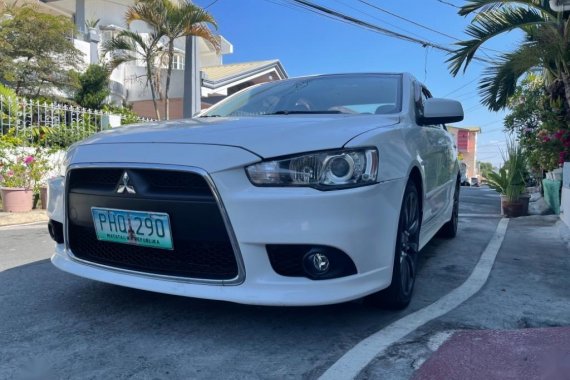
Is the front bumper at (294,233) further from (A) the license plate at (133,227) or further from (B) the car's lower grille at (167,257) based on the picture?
(A) the license plate at (133,227)

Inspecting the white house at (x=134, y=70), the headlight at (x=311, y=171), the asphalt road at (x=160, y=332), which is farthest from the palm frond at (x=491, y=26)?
the white house at (x=134, y=70)

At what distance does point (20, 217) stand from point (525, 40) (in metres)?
7.96

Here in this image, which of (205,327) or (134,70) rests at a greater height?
(134,70)

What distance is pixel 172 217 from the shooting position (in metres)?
2.31

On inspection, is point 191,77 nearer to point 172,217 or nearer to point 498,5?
point 498,5

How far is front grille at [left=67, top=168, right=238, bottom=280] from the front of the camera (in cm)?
227

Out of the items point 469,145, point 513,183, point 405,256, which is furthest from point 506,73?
point 469,145

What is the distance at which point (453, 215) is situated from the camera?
5297 mm

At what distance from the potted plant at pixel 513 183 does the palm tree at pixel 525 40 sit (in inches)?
46.3

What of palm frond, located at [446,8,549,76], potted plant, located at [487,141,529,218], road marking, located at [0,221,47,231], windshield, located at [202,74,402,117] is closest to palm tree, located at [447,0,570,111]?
palm frond, located at [446,8,549,76]

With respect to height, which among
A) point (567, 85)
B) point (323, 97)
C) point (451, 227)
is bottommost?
point (451, 227)

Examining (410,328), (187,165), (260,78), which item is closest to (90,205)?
(187,165)

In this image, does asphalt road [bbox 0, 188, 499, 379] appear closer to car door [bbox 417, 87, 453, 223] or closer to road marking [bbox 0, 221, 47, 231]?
car door [bbox 417, 87, 453, 223]

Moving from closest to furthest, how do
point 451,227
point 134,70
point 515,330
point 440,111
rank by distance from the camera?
point 515,330 < point 440,111 < point 451,227 < point 134,70
